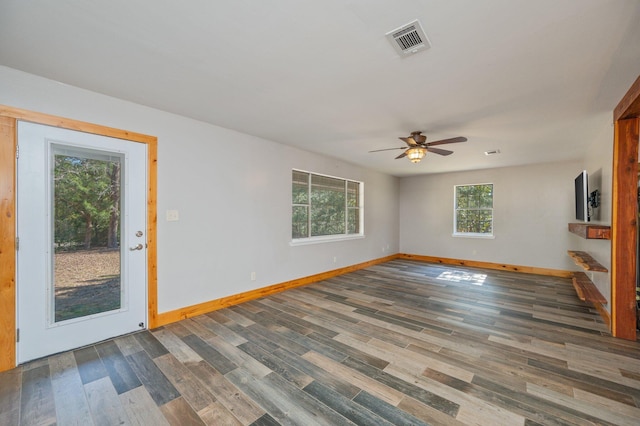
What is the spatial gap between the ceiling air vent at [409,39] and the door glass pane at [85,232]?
3.00 m

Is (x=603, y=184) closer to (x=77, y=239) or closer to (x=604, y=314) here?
(x=604, y=314)

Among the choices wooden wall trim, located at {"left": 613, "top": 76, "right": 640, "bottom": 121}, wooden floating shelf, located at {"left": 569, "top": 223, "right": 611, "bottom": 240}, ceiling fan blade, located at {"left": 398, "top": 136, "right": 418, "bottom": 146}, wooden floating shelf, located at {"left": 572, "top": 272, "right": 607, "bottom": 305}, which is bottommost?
wooden floating shelf, located at {"left": 572, "top": 272, "right": 607, "bottom": 305}

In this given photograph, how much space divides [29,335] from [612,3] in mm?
4948

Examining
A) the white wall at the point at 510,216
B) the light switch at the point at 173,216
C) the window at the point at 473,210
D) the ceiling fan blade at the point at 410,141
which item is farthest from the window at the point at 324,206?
the window at the point at 473,210

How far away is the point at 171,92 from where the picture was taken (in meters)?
2.69

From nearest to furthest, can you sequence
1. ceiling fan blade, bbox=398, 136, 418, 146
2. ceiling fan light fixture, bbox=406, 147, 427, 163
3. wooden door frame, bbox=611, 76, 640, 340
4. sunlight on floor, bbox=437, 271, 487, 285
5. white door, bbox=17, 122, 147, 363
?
white door, bbox=17, 122, 147, 363 < wooden door frame, bbox=611, 76, 640, 340 < ceiling fan blade, bbox=398, 136, 418, 146 < ceiling fan light fixture, bbox=406, 147, 427, 163 < sunlight on floor, bbox=437, 271, 487, 285

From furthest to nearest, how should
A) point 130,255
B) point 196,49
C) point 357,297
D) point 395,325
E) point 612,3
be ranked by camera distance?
point 357,297 → point 395,325 → point 130,255 → point 196,49 → point 612,3

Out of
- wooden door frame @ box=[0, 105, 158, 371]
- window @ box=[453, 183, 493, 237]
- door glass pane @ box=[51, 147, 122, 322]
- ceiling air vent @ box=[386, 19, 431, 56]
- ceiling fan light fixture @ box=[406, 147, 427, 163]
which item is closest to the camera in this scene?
ceiling air vent @ box=[386, 19, 431, 56]

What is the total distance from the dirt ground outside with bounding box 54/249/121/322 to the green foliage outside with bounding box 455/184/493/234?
24.6 feet

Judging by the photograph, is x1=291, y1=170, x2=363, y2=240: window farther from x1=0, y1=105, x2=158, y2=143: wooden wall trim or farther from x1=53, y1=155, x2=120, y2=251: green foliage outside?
x1=53, y1=155, x2=120, y2=251: green foliage outside

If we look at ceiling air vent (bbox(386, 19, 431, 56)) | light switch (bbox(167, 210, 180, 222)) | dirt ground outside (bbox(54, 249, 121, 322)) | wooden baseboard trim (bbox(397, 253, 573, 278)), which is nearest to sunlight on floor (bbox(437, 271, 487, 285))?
wooden baseboard trim (bbox(397, 253, 573, 278))

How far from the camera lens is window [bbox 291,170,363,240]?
5.14 metres

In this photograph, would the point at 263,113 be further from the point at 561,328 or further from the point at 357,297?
the point at 561,328

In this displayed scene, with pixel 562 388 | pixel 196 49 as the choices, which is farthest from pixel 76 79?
pixel 562 388
